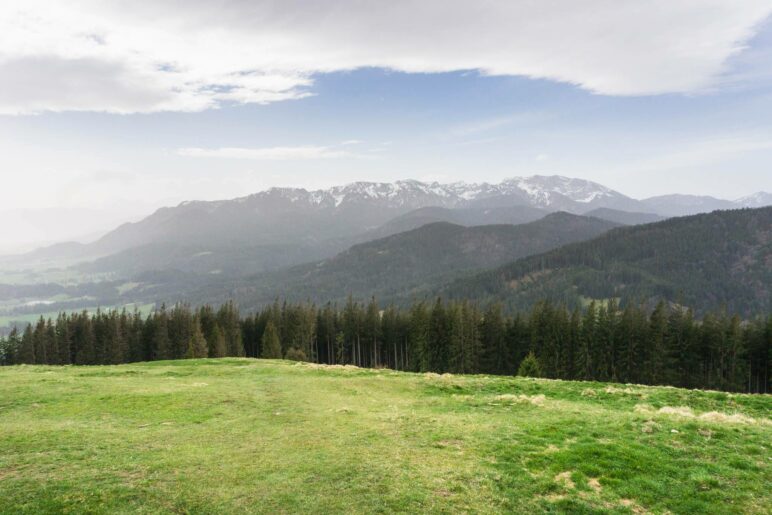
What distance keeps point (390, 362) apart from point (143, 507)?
101 metres

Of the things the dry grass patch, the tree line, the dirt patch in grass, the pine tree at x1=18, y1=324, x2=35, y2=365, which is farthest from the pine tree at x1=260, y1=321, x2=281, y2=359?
the dirt patch in grass

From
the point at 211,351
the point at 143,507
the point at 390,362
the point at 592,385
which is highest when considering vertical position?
the point at 143,507

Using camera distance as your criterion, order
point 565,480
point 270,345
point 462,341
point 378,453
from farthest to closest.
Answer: point 270,345
point 462,341
point 378,453
point 565,480

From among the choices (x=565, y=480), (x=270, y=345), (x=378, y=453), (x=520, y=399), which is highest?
(x=565, y=480)

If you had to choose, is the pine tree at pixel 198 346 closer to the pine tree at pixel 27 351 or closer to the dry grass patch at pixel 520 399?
the pine tree at pixel 27 351

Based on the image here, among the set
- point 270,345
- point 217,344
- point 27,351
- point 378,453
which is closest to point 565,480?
point 378,453

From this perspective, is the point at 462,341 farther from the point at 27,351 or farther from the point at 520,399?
the point at 27,351

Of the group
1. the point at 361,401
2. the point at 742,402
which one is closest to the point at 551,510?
the point at 361,401

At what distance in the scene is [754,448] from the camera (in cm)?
1838

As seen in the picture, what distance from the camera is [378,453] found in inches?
748

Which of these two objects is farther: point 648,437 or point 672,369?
point 672,369

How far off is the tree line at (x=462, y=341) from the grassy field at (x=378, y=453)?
146 ft

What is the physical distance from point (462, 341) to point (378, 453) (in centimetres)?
7202

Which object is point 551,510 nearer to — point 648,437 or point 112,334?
point 648,437
